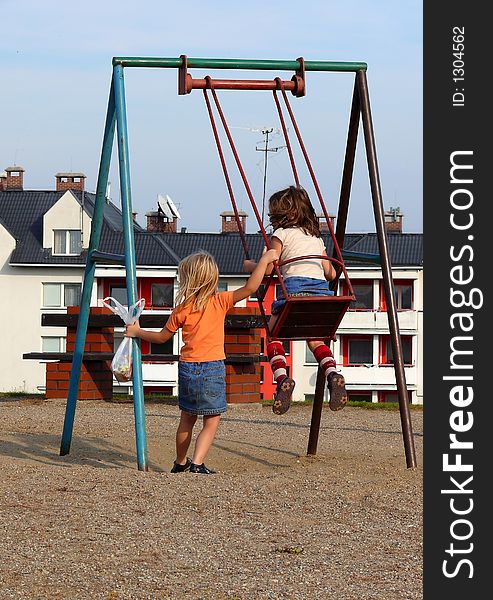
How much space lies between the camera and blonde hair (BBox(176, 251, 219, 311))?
750 centimetres

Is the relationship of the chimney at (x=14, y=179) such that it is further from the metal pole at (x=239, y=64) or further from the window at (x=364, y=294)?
the metal pole at (x=239, y=64)

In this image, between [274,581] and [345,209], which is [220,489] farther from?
[345,209]

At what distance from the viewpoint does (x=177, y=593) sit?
4324mm

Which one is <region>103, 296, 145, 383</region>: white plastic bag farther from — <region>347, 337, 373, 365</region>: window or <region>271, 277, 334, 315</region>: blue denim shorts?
<region>347, 337, 373, 365</region>: window

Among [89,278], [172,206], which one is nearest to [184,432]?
[89,278]

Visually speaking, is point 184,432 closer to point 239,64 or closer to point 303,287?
point 303,287

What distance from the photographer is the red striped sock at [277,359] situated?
24.4 ft

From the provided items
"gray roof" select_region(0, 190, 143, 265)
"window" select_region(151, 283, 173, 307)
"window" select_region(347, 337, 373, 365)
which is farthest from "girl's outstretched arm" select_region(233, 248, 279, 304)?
"window" select_region(347, 337, 373, 365)

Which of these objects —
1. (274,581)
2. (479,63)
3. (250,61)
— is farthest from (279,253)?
(274,581)

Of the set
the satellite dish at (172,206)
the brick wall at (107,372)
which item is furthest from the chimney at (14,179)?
the brick wall at (107,372)

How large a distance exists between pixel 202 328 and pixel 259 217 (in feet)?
3.06

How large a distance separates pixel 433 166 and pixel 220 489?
2.23 m

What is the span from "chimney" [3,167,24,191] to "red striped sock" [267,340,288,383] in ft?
189

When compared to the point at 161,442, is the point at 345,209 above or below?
above
